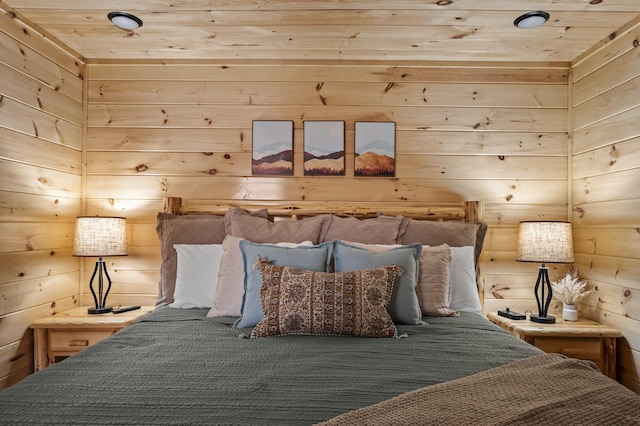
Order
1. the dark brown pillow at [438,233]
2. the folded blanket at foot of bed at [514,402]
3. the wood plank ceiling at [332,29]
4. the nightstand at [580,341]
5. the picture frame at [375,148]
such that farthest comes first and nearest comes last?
the picture frame at [375,148], the dark brown pillow at [438,233], the nightstand at [580,341], the wood plank ceiling at [332,29], the folded blanket at foot of bed at [514,402]

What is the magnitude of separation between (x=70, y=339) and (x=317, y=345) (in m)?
1.60

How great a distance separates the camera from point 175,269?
7.86 ft

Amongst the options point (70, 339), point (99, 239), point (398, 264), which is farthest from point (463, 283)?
point (70, 339)

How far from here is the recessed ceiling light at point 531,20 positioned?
7.22 feet

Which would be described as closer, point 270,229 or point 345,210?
point 270,229

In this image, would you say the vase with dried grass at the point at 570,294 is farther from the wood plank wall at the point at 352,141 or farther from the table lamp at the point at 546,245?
the wood plank wall at the point at 352,141

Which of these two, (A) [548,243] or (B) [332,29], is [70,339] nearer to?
(B) [332,29]

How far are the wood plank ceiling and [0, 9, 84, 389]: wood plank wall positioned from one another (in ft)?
0.69

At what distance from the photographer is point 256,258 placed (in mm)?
1969

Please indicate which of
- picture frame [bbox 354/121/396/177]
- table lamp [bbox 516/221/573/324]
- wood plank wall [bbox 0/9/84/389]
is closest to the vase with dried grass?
table lamp [bbox 516/221/573/324]

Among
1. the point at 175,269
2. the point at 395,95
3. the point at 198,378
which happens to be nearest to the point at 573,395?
the point at 198,378

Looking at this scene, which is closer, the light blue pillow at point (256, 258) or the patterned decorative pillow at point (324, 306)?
the patterned decorative pillow at point (324, 306)

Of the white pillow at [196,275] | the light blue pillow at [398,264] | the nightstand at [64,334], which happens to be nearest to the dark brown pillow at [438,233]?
the light blue pillow at [398,264]

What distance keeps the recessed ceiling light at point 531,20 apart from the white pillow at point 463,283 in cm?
127
